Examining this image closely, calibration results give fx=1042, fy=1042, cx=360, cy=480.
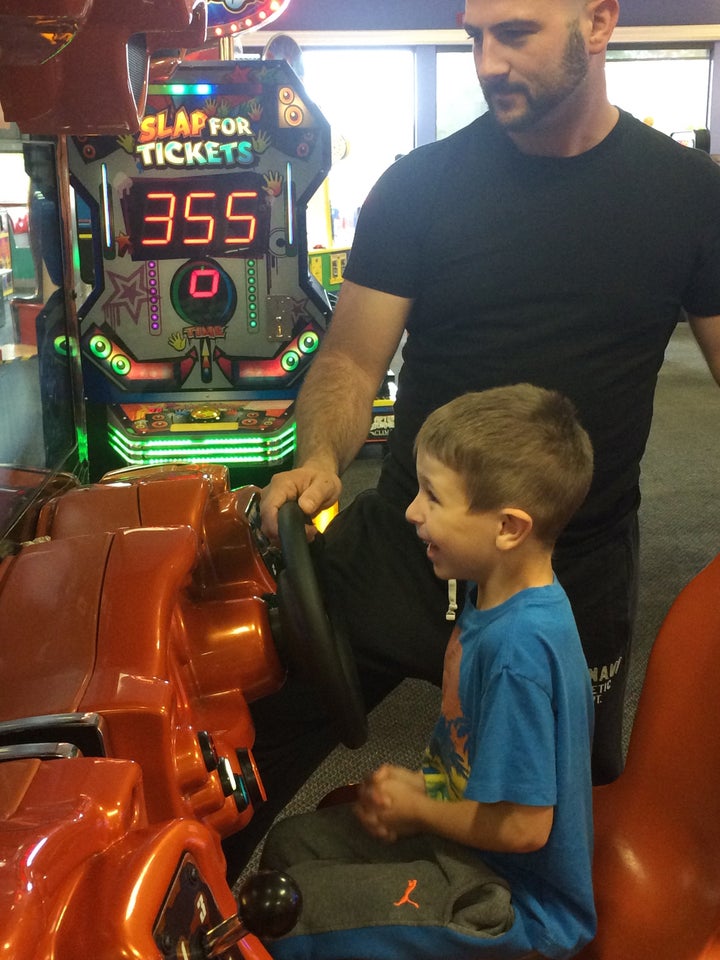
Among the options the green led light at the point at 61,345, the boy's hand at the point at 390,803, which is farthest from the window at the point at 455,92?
the boy's hand at the point at 390,803

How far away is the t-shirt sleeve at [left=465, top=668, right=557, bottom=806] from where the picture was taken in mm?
1024

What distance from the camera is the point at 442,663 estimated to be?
57.1 inches

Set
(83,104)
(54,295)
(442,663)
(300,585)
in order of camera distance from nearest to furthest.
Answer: (300,585) → (83,104) → (442,663) → (54,295)

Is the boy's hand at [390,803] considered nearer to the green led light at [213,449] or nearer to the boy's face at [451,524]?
the boy's face at [451,524]

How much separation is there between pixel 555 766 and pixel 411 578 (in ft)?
1.53

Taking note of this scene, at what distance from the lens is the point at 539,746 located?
103 centimetres

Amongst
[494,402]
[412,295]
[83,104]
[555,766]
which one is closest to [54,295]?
[412,295]

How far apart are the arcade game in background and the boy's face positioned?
2.24 m

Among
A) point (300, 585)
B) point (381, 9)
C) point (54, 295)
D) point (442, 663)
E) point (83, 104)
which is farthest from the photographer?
point (381, 9)

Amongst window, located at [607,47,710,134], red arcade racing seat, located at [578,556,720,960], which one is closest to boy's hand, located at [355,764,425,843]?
red arcade racing seat, located at [578,556,720,960]

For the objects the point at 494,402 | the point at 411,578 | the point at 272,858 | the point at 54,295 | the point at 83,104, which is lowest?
the point at 272,858

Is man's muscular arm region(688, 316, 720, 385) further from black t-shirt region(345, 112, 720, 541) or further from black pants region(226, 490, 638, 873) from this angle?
black pants region(226, 490, 638, 873)

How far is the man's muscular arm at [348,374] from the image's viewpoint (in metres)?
1.49

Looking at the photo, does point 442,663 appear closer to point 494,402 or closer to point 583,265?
point 494,402
